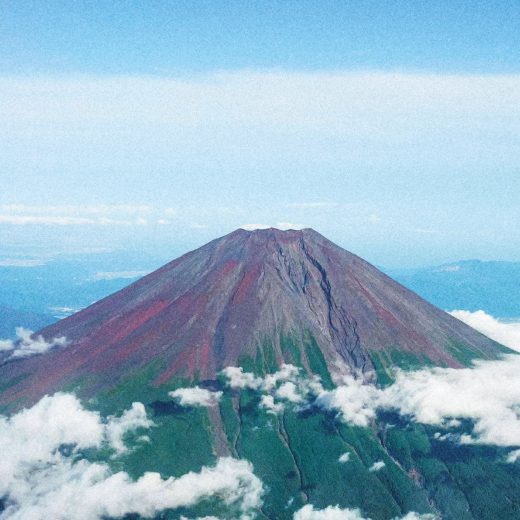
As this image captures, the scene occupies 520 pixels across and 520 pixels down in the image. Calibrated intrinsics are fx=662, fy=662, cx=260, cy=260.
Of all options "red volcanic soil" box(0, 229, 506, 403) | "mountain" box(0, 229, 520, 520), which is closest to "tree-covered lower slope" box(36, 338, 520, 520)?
"mountain" box(0, 229, 520, 520)

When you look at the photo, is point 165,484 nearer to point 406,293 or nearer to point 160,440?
point 160,440

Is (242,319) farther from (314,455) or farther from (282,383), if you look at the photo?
(314,455)

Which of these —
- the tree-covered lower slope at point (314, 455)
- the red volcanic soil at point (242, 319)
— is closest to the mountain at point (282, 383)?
the tree-covered lower slope at point (314, 455)

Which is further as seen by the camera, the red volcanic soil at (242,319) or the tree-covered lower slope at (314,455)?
the red volcanic soil at (242,319)

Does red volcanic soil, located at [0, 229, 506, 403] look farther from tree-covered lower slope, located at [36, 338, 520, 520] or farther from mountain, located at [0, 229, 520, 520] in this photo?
tree-covered lower slope, located at [36, 338, 520, 520]

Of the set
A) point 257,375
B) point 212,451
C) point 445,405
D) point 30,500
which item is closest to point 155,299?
point 257,375

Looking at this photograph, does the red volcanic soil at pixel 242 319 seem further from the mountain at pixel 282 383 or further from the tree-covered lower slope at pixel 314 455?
the tree-covered lower slope at pixel 314 455
